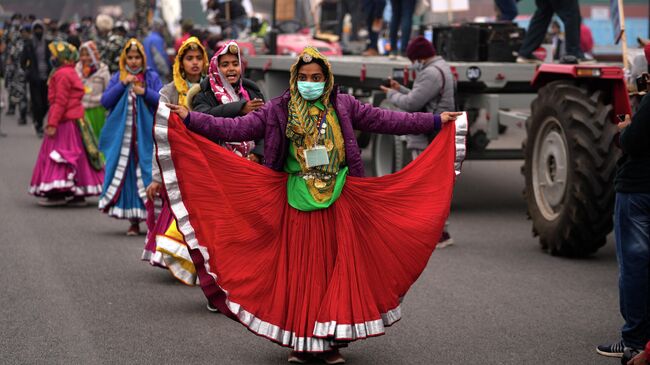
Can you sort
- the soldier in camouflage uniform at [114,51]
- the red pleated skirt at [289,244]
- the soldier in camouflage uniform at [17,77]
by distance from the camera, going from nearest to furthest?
the red pleated skirt at [289,244] < the soldier in camouflage uniform at [114,51] < the soldier in camouflage uniform at [17,77]

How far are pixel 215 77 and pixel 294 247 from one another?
186cm

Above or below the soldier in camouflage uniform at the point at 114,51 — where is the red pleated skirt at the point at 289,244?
below

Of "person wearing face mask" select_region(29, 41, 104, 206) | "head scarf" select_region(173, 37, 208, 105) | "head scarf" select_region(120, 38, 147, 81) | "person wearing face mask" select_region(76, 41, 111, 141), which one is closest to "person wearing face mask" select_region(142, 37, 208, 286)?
"head scarf" select_region(173, 37, 208, 105)

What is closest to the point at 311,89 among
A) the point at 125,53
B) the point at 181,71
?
the point at 181,71

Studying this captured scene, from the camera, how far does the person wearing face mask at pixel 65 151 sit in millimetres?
14062

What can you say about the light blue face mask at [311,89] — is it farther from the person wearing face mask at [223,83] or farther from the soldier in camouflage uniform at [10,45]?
the soldier in camouflage uniform at [10,45]

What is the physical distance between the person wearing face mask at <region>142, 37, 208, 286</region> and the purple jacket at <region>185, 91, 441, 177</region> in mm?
1939

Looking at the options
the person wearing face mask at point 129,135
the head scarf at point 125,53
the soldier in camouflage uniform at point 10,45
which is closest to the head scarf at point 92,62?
the person wearing face mask at point 129,135

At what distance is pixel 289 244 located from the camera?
7.05 metres

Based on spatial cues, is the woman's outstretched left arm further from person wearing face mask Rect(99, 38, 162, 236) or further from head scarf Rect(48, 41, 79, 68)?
head scarf Rect(48, 41, 79, 68)

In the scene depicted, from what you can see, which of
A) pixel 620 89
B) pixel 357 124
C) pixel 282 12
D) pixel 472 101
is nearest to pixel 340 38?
pixel 282 12

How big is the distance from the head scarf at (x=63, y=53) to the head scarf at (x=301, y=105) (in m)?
7.21

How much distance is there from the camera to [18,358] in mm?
7250

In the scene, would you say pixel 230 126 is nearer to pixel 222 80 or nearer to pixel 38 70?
pixel 222 80
